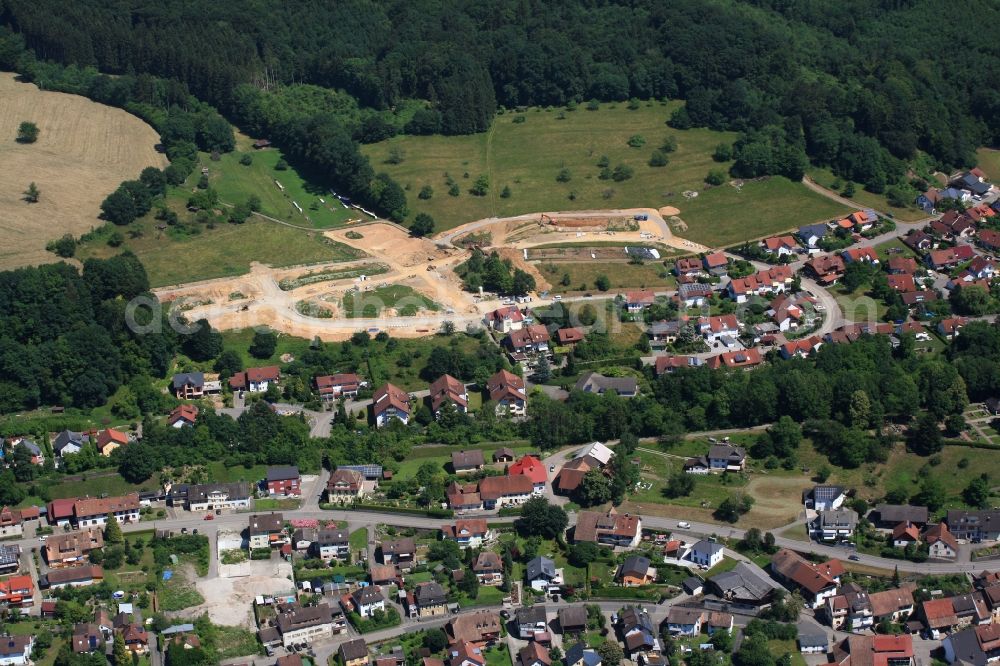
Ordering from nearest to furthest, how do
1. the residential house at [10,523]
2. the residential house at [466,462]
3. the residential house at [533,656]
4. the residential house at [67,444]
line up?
the residential house at [533,656] < the residential house at [10,523] < the residential house at [466,462] < the residential house at [67,444]

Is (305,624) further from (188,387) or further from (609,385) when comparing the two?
(609,385)

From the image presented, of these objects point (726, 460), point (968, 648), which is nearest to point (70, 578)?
point (726, 460)

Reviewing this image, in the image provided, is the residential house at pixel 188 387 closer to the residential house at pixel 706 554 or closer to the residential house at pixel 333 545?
the residential house at pixel 333 545

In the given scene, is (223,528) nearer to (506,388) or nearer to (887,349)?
(506,388)

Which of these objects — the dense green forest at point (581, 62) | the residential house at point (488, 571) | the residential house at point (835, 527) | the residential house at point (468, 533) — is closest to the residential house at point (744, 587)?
the residential house at point (835, 527)

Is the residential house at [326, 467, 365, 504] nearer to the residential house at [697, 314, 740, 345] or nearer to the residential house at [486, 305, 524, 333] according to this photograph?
the residential house at [486, 305, 524, 333]

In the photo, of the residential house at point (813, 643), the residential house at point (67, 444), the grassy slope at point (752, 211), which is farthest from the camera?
the grassy slope at point (752, 211)

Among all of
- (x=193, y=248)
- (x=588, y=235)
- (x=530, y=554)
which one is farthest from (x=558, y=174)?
(x=530, y=554)
